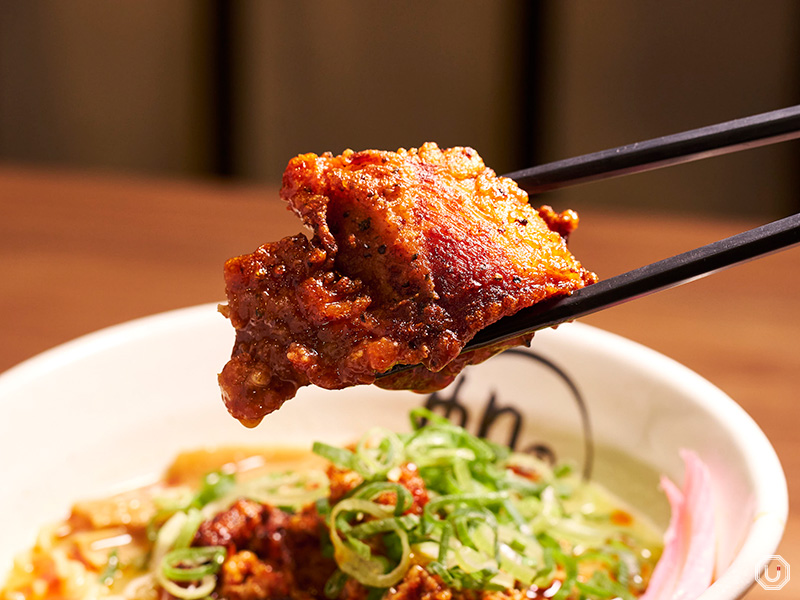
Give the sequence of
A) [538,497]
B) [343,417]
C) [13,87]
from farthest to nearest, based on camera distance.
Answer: [13,87], [343,417], [538,497]

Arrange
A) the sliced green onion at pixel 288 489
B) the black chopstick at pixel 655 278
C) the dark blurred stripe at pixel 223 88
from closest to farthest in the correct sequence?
the black chopstick at pixel 655 278 < the sliced green onion at pixel 288 489 < the dark blurred stripe at pixel 223 88

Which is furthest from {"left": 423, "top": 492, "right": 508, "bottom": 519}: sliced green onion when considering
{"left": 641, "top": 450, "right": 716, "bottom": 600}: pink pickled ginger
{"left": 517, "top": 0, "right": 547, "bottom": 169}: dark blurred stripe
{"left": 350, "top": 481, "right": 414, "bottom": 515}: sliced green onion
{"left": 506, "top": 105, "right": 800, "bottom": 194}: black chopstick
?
{"left": 517, "top": 0, "right": 547, "bottom": 169}: dark blurred stripe

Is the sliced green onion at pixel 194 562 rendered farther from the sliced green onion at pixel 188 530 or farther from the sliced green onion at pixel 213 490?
the sliced green onion at pixel 213 490

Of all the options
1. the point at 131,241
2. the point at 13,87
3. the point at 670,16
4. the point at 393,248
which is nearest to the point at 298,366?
the point at 393,248

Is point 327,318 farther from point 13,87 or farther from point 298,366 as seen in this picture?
point 13,87

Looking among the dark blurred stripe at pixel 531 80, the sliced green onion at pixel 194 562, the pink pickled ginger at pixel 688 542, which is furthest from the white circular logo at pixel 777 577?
the dark blurred stripe at pixel 531 80

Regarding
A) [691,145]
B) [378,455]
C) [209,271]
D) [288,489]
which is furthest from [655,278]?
[209,271]
